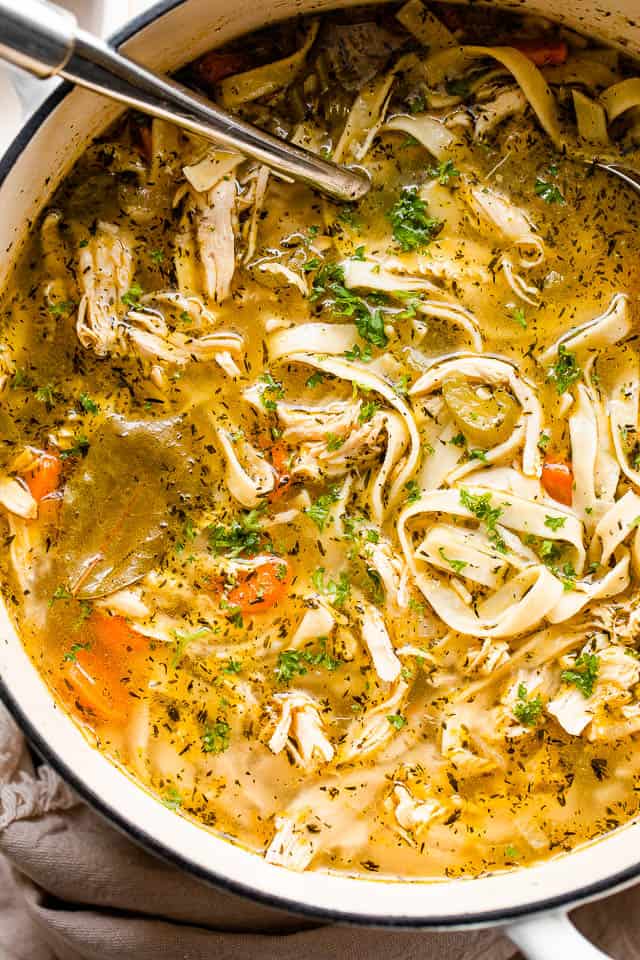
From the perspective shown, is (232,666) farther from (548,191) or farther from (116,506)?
(548,191)

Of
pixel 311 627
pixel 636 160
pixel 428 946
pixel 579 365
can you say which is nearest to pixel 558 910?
pixel 428 946

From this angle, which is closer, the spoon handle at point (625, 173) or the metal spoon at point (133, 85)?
the metal spoon at point (133, 85)

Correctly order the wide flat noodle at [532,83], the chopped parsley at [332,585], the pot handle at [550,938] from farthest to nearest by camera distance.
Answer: the chopped parsley at [332,585] < the wide flat noodle at [532,83] < the pot handle at [550,938]

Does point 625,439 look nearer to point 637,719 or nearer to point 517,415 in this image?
point 517,415

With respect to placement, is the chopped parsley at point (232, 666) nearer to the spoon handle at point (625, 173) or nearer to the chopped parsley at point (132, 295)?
the chopped parsley at point (132, 295)

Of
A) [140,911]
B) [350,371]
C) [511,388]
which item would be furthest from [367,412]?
[140,911]

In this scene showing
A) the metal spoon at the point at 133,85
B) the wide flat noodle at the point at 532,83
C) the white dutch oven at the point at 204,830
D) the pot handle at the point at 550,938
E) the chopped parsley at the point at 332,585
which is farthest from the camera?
the chopped parsley at the point at 332,585

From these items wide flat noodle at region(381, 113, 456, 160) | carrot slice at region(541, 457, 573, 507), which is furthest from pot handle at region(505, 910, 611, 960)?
wide flat noodle at region(381, 113, 456, 160)

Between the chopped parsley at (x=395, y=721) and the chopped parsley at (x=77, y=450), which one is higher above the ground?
the chopped parsley at (x=77, y=450)

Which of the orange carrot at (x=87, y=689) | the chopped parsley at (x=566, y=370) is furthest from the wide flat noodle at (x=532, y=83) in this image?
the orange carrot at (x=87, y=689)
